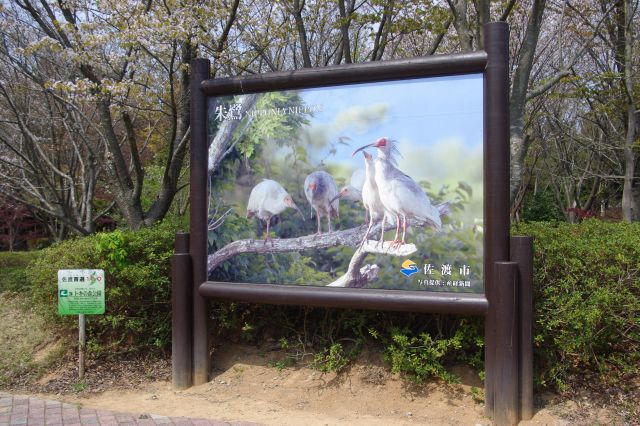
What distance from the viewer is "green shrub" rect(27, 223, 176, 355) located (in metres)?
6.14

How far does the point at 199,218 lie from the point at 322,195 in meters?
1.36

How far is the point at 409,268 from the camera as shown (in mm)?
5004

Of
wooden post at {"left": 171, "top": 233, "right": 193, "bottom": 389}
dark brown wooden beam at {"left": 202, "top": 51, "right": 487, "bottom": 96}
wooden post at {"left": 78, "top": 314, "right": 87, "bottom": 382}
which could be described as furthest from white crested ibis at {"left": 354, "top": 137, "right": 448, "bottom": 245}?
→ wooden post at {"left": 78, "top": 314, "right": 87, "bottom": 382}

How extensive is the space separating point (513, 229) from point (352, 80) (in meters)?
2.79

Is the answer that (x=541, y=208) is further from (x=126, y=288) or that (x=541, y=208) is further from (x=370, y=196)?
(x=126, y=288)

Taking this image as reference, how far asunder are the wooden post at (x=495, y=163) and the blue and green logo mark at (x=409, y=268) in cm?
61

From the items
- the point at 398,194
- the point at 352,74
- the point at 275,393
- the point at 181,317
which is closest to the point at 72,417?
the point at 181,317

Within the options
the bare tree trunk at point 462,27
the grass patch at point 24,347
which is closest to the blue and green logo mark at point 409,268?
the grass patch at point 24,347

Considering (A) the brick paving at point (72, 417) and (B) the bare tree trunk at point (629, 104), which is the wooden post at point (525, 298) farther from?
(B) the bare tree trunk at point (629, 104)

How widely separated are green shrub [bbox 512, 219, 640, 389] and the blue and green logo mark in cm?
110

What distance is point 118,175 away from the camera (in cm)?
850

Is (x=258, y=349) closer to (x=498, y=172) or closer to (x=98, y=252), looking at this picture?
(x=98, y=252)

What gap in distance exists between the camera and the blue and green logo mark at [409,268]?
498 cm

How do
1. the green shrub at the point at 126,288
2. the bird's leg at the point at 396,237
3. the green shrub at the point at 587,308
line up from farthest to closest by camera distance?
the green shrub at the point at 126,288 → the bird's leg at the point at 396,237 → the green shrub at the point at 587,308
